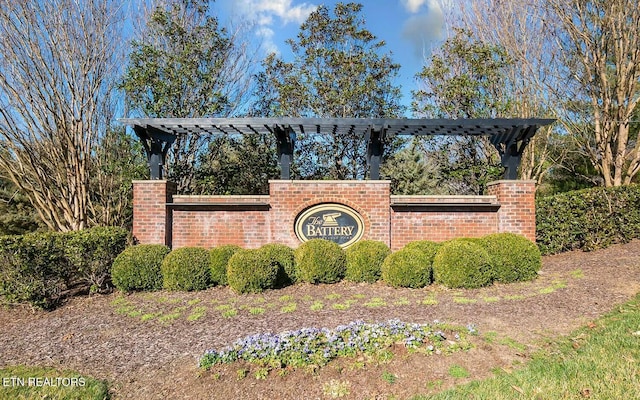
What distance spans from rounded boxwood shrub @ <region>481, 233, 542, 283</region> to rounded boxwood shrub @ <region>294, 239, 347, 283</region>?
104 inches

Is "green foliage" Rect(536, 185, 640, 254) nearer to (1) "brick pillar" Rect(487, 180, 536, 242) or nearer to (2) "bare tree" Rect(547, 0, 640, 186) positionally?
(1) "brick pillar" Rect(487, 180, 536, 242)

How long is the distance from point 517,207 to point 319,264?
4.71 metres

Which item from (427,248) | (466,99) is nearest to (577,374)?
(427,248)

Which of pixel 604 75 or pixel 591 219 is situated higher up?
pixel 604 75

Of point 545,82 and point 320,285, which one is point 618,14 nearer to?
point 545,82

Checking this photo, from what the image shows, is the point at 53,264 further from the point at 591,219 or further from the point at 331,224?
the point at 591,219

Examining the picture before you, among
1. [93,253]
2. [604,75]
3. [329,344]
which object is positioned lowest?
[329,344]

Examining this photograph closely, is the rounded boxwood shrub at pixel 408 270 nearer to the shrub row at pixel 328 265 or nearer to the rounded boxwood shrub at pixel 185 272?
the shrub row at pixel 328 265

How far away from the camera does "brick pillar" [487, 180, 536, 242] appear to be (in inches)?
324

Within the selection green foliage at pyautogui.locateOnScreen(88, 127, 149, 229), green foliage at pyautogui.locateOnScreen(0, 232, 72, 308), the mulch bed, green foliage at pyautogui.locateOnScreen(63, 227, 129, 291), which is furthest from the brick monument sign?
green foliage at pyautogui.locateOnScreen(88, 127, 149, 229)

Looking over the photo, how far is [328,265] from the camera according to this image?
6.75 metres

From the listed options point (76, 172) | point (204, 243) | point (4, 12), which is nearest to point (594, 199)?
point (204, 243)

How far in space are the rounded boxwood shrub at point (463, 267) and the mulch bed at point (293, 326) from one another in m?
0.20

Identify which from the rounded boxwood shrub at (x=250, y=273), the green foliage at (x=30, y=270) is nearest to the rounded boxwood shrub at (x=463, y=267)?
the rounded boxwood shrub at (x=250, y=273)
